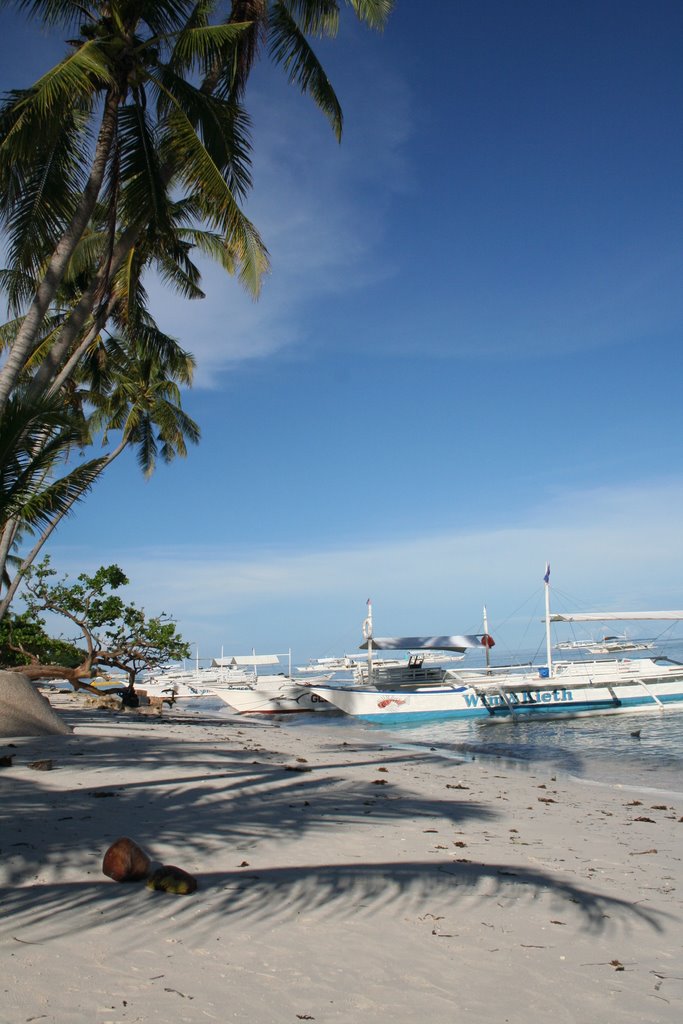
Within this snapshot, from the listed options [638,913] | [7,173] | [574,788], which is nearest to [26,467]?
[7,173]

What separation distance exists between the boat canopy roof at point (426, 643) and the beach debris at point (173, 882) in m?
37.1

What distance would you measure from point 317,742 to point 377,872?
13502 millimetres

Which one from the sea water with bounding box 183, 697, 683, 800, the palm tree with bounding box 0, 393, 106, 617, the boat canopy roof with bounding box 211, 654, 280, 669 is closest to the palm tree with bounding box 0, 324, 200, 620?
the palm tree with bounding box 0, 393, 106, 617

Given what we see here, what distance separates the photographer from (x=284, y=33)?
14.7 m

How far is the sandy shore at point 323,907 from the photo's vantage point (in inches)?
143

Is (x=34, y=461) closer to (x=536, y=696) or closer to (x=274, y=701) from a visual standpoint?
(x=536, y=696)

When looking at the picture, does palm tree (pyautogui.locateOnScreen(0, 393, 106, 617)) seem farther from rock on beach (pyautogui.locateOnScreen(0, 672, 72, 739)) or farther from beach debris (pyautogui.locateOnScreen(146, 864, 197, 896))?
beach debris (pyautogui.locateOnScreen(146, 864, 197, 896))

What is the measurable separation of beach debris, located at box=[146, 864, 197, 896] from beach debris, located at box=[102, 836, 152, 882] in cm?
14

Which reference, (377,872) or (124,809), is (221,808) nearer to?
(124,809)

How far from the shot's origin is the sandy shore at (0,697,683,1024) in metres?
3.63

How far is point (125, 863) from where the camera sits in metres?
5.06

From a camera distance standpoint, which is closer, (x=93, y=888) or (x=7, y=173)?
(x=93, y=888)

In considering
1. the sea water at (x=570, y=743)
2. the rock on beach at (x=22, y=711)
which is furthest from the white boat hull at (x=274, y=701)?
the rock on beach at (x=22, y=711)

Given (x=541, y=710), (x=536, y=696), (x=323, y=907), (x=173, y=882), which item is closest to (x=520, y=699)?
(x=536, y=696)
